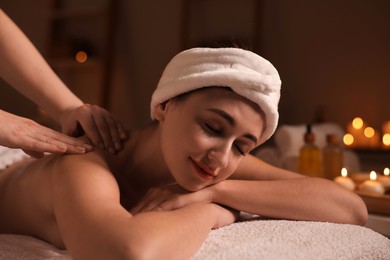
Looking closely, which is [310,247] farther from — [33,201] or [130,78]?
[130,78]

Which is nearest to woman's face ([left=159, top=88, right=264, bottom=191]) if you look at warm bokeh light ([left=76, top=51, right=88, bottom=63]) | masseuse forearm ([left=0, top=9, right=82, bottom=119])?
masseuse forearm ([left=0, top=9, right=82, bottom=119])

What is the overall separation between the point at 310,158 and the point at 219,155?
1.24m

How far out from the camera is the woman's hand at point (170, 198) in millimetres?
1086

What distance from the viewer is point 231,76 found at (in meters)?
1.04

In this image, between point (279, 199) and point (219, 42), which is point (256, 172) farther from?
point (219, 42)

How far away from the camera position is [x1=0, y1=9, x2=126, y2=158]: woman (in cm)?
115

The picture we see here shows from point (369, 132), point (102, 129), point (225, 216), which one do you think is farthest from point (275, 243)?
point (369, 132)

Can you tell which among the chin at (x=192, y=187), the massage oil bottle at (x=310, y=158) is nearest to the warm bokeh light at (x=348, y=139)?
the massage oil bottle at (x=310, y=158)

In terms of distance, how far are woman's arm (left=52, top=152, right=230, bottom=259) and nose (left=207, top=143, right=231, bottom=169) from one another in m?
0.10

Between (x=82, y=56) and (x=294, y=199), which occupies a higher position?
(x=294, y=199)

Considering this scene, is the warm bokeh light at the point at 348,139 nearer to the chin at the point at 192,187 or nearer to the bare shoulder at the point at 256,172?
the bare shoulder at the point at 256,172

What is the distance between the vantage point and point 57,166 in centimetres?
115

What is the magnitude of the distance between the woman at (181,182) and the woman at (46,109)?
0.05 meters

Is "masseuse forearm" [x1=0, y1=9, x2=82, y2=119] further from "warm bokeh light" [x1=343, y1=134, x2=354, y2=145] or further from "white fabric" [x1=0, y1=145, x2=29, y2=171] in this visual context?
"warm bokeh light" [x1=343, y1=134, x2=354, y2=145]
